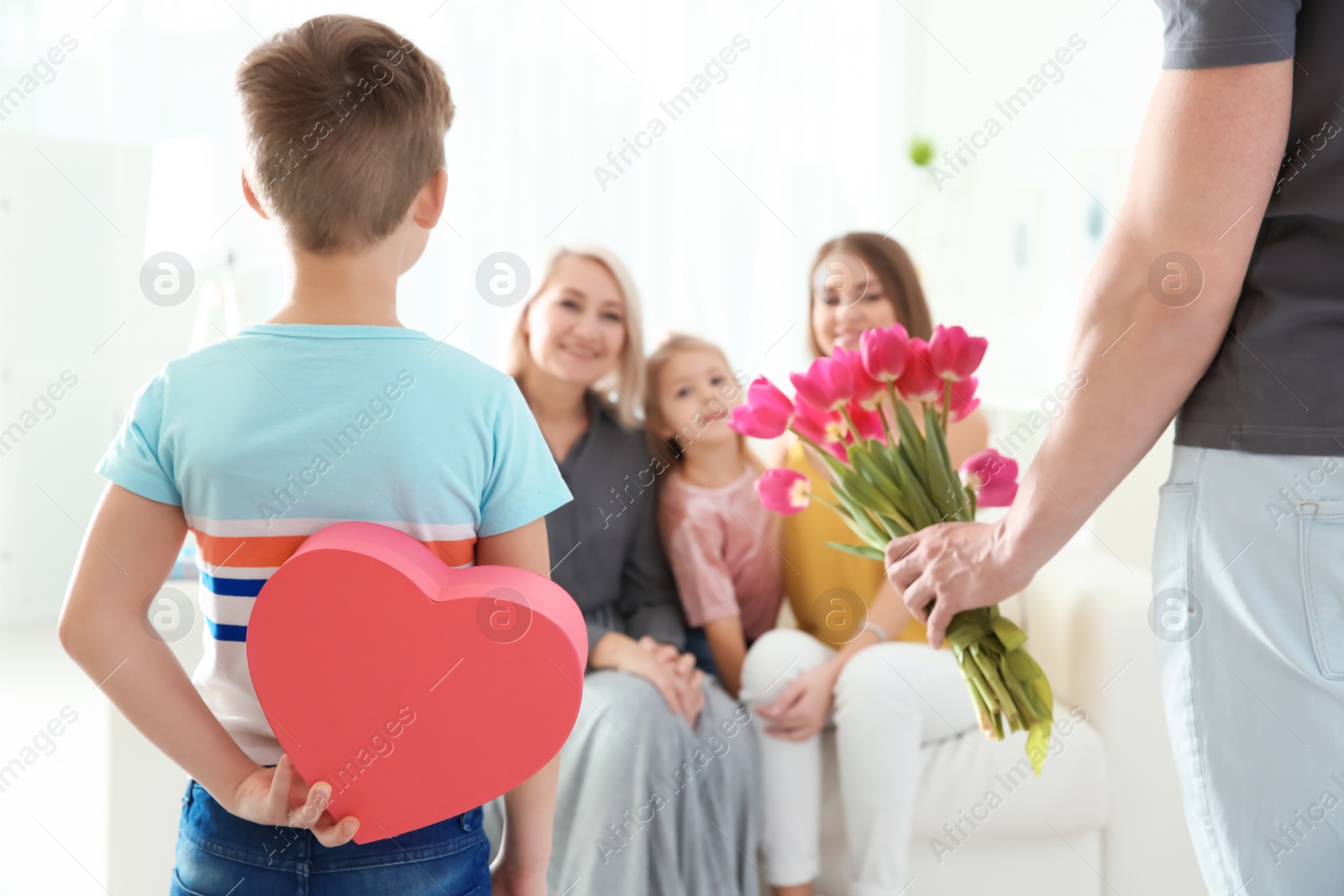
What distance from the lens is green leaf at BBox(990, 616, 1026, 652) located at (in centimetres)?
95

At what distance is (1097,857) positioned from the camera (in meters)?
1.66

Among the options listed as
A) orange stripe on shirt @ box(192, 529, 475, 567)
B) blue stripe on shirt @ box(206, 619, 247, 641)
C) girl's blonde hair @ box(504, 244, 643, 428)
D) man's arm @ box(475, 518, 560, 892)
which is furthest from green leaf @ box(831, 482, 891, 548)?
girl's blonde hair @ box(504, 244, 643, 428)

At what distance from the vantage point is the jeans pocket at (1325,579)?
67 centimetres

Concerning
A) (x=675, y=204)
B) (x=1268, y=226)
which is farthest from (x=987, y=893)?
(x=675, y=204)

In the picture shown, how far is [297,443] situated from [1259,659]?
27.1 inches

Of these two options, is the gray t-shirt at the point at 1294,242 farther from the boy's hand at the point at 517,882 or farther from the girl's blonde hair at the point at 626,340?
the girl's blonde hair at the point at 626,340

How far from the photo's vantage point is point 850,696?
1.58m

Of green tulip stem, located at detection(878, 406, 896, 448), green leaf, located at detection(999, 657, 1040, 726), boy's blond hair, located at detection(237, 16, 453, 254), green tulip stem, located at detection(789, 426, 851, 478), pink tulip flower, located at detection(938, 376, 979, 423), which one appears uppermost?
boy's blond hair, located at detection(237, 16, 453, 254)

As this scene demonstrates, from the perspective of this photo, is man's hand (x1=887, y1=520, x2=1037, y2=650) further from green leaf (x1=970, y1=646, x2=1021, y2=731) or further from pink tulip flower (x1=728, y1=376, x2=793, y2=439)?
pink tulip flower (x1=728, y1=376, x2=793, y2=439)

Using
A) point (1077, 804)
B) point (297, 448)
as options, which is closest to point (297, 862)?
point (297, 448)

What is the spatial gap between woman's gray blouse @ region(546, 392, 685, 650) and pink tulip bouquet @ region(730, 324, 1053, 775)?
81 cm

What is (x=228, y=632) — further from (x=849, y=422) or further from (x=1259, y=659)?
(x=1259, y=659)

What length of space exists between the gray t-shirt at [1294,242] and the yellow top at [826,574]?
1.08 meters

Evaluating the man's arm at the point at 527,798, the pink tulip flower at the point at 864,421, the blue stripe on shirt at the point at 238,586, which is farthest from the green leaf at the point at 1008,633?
the blue stripe on shirt at the point at 238,586
